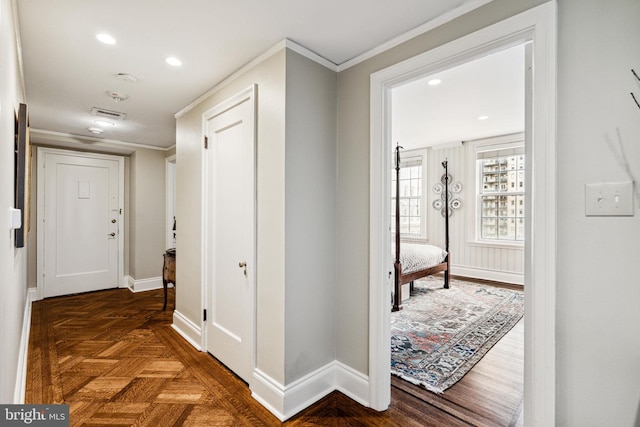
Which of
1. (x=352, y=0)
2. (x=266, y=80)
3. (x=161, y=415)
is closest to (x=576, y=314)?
(x=352, y=0)

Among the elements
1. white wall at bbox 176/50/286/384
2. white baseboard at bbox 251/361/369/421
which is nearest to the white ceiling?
white wall at bbox 176/50/286/384

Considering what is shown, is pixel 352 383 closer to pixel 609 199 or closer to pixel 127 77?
pixel 609 199

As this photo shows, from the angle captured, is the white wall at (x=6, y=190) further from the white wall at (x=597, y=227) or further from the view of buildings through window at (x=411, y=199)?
the view of buildings through window at (x=411, y=199)

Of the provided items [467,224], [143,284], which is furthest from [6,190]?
[467,224]

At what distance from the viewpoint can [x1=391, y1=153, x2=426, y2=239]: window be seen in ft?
20.1

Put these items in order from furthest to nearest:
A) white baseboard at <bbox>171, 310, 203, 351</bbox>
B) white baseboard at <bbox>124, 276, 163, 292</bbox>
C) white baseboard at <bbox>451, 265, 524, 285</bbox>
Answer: white baseboard at <bbox>451, 265, 524, 285</bbox>
white baseboard at <bbox>124, 276, 163, 292</bbox>
white baseboard at <bbox>171, 310, 203, 351</bbox>

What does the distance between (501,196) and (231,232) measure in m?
4.84

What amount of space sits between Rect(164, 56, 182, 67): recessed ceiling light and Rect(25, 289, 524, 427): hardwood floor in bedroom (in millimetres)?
2370

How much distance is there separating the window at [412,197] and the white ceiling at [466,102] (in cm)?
86

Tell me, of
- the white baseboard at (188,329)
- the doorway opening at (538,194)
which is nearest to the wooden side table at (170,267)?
the white baseboard at (188,329)

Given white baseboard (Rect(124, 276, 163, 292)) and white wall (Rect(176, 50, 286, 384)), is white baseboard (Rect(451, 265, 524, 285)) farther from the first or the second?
white baseboard (Rect(124, 276, 163, 292))

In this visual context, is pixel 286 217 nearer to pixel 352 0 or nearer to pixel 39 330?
pixel 352 0

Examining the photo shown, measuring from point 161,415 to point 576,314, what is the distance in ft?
7.63

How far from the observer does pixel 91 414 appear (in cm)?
186
